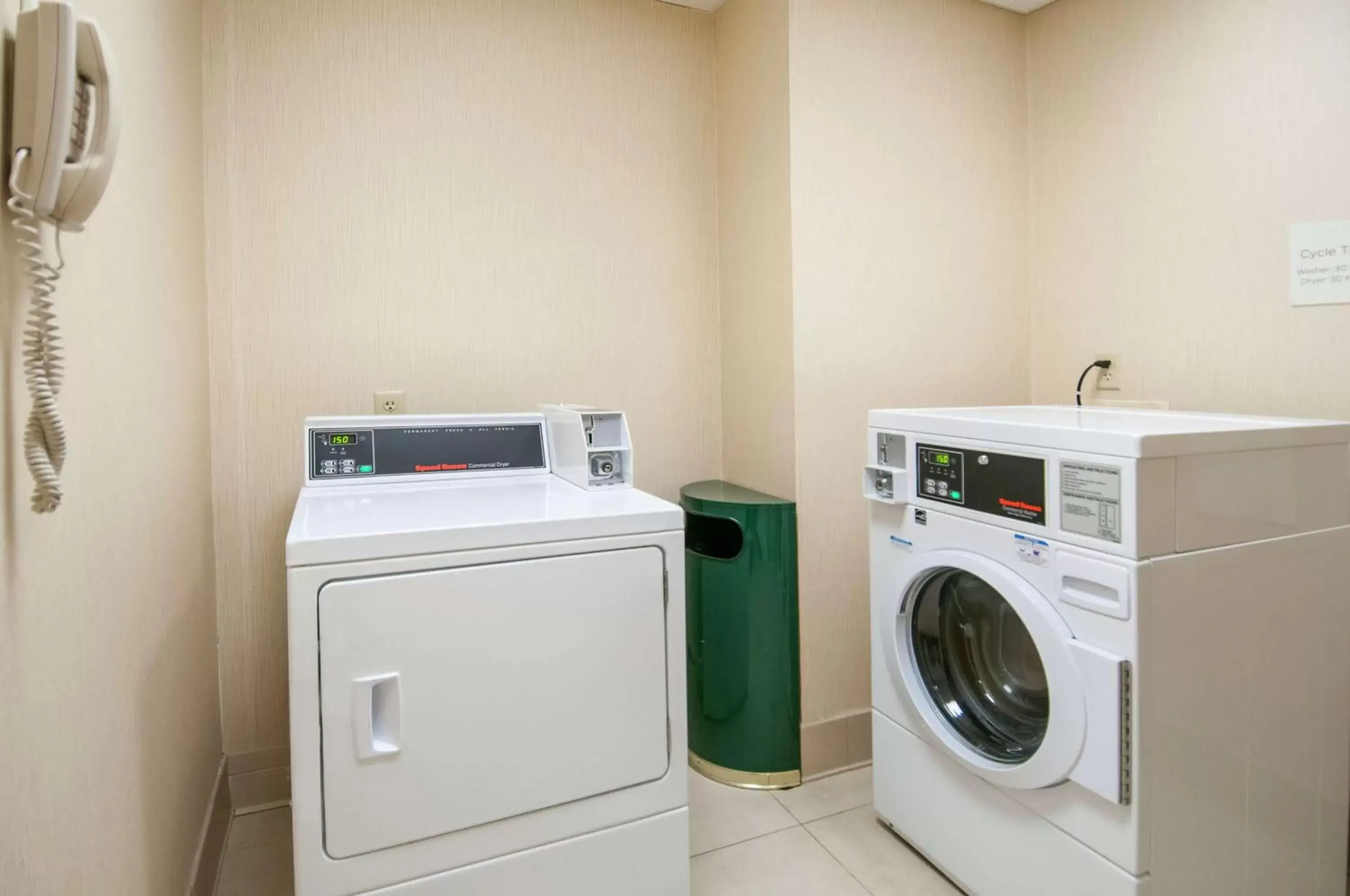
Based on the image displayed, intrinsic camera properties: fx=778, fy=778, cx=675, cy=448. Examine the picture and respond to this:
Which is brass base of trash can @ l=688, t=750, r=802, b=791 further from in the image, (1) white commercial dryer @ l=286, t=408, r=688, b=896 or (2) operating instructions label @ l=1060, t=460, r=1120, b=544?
(2) operating instructions label @ l=1060, t=460, r=1120, b=544

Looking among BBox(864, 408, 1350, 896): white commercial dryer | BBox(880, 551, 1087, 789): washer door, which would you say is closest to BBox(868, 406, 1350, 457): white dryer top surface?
BBox(864, 408, 1350, 896): white commercial dryer

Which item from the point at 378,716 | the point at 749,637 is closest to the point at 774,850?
the point at 749,637

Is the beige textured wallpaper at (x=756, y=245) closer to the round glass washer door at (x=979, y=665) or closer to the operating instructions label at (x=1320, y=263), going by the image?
the round glass washer door at (x=979, y=665)

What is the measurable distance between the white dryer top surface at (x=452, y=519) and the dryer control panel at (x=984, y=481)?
59cm

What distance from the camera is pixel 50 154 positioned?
70 cm

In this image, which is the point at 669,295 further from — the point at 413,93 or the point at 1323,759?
the point at 1323,759

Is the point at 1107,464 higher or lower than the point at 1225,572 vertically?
higher

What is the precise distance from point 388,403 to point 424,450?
11.4 inches

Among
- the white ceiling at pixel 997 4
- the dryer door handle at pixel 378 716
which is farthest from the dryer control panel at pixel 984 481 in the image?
the white ceiling at pixel 997 4

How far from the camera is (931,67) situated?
94.5 inches

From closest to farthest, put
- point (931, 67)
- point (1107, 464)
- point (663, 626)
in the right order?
1. point (1107, 464)
2. point (663, 626)
3. point (931, 67)

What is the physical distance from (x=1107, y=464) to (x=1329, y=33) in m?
1.37

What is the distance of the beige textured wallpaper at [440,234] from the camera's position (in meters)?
2.03

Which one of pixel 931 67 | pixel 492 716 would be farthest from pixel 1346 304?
pixel 492 716
